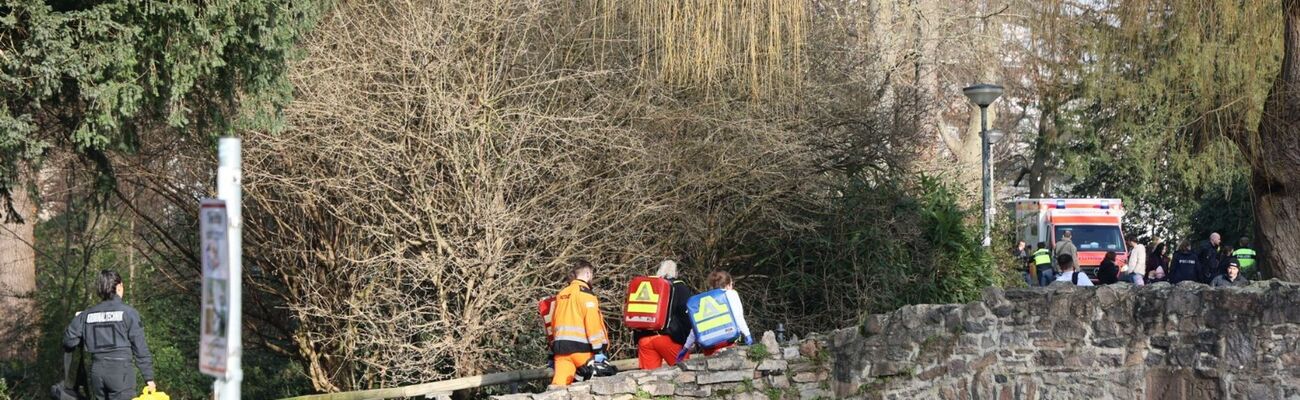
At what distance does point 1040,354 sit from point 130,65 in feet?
22.5

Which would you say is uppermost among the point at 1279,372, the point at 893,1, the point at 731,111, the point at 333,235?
the point at 893,1

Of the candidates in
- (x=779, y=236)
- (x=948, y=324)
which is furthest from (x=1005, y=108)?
(x=948, y=324)

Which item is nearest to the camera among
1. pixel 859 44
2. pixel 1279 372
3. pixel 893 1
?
pixel 1279 372

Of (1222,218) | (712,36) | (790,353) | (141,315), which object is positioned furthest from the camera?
(1222,218)

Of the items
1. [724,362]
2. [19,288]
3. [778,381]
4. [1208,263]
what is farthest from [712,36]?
[19,288]

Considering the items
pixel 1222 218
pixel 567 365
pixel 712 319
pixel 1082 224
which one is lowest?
pixel 567 365

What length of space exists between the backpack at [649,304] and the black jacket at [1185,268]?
11.8 meters

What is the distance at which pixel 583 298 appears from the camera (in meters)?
11.4

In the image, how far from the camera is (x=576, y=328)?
452 inches

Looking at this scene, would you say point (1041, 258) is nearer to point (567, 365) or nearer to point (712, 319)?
point (712, 319)

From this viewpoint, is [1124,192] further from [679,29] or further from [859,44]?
[679,29]

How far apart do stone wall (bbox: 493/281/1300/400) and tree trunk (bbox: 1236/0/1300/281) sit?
3921mm

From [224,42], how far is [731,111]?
6247mm

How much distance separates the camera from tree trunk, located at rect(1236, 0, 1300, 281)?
13375mm
